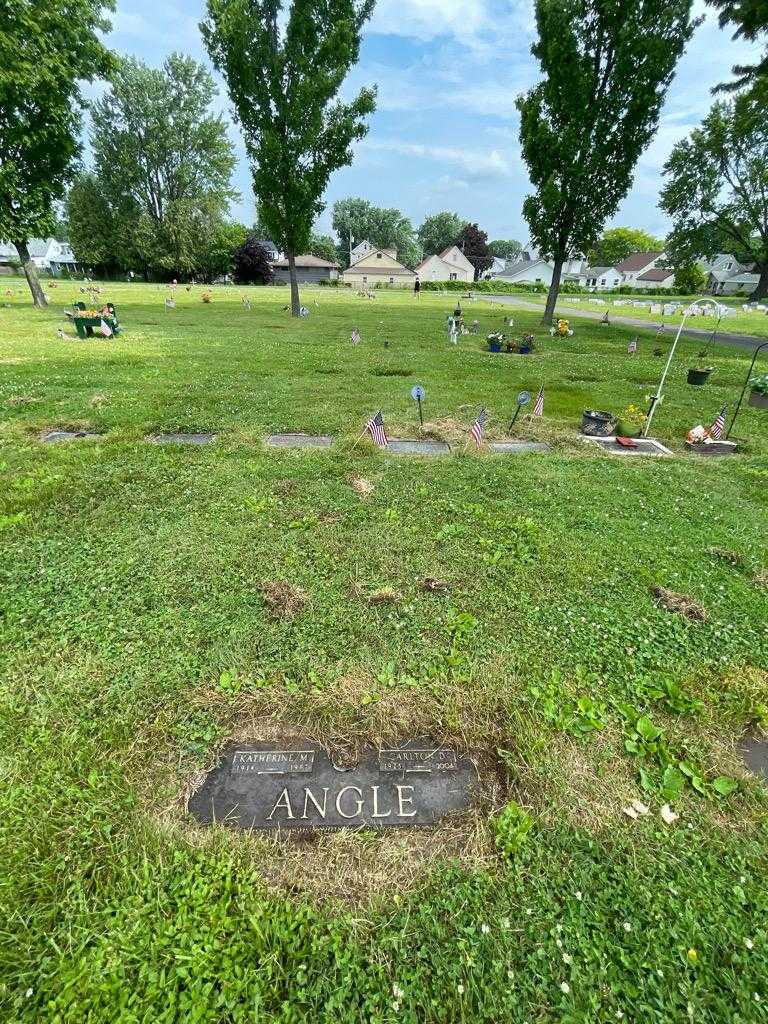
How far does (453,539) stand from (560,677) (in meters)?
1.71

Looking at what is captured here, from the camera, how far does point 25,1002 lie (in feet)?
5.26

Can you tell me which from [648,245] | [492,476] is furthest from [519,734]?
[648,245]

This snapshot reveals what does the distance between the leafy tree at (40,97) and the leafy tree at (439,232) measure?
8310 centimetres

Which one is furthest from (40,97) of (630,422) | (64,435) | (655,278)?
(655,278)

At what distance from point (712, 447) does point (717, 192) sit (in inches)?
1314

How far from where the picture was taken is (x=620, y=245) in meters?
91.8

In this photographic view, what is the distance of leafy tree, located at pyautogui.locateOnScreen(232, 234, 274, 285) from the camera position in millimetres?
55375

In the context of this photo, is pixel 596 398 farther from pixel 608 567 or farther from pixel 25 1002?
pixel 25 1002

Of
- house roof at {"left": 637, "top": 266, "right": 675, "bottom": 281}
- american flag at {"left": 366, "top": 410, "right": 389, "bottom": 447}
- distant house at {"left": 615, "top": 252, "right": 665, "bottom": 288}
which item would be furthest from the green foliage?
distant house at {"left": 615, "top": 252, "right": 665, "bottom": 288}

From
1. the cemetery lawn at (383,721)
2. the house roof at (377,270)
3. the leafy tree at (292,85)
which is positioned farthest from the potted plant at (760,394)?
the house roof at (377,270)

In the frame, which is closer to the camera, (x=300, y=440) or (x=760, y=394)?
(x=300, y=440)

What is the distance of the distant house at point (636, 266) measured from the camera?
78812mm

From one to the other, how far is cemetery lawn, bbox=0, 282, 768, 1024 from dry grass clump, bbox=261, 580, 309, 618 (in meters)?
0.07

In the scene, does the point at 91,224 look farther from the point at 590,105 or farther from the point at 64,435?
the point at 64,435
